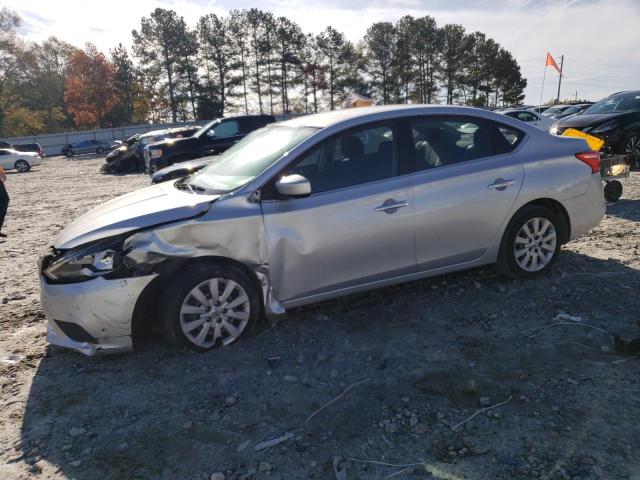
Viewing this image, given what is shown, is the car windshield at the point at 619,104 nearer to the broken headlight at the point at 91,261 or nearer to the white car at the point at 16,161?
the broken headlight at the point at 91,261

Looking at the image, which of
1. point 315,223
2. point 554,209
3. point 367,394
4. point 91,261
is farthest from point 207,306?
point 554,209

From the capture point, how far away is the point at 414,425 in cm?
280

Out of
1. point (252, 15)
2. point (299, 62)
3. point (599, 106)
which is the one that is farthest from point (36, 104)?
point (599, 106)

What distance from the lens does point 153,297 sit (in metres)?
3.60

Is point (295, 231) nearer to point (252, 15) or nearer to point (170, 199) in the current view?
point (170, 199)

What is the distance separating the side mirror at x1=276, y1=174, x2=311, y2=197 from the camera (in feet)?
11.8

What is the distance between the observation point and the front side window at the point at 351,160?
3916 mm

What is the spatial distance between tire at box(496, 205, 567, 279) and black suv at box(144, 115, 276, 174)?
948 cm

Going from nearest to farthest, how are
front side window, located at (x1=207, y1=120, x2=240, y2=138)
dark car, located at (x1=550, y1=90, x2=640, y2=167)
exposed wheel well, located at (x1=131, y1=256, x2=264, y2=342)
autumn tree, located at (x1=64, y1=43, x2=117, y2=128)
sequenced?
→ exposed wheel well, located at (x1=131, y1=256, x2=264, y2=342) → dark car, located at (x1=550, y1=90, x2=640, y2=167) → front side window, located at (x1=207, y1=120, x2=240, y2=138) → autumn tree, located at (x1=64, y1=43, x2=117, y2=128)

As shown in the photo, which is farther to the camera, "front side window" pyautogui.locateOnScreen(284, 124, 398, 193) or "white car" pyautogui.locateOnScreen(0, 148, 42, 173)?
"white car" pyautogui.locateOnScreen(0, 148, 42, 173)

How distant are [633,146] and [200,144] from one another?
10.1 meters

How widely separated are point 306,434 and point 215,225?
162 cm

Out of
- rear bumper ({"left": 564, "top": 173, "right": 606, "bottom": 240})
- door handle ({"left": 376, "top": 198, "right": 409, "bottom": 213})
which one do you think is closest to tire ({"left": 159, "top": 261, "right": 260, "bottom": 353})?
door handle ({"left": 376, "top": 198, "right": 409, "bottom": 213})

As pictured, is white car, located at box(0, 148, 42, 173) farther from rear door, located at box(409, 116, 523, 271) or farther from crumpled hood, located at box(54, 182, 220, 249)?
rear door, located at box(409, 116, 523, 271)
